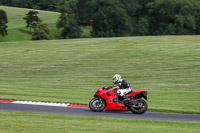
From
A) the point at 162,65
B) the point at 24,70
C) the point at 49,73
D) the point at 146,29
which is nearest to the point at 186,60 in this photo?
the point at 162,65

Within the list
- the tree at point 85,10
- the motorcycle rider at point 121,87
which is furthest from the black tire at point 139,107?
the tree at point 85,10

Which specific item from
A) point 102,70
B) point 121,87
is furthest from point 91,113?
point 102,70

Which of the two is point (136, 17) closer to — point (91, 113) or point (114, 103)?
point (114, 103)

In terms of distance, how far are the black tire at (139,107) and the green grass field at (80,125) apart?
1562 millimetres

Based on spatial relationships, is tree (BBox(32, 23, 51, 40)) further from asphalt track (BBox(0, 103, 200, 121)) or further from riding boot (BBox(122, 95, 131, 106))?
riding boot (BBox(122, 95, 131, 106))

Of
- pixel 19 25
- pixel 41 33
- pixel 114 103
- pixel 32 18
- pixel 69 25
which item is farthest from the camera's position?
pixel 19 25

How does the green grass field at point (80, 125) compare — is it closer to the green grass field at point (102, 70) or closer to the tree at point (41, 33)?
the green grass field at point (102, 70)

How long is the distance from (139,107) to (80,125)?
3.76 m

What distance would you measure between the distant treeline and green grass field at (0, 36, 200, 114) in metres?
30.9

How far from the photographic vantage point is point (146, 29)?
86.2 m

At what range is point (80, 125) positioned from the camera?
1082 cm

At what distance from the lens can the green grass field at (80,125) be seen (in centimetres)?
1005

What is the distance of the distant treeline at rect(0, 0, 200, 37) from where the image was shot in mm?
82875

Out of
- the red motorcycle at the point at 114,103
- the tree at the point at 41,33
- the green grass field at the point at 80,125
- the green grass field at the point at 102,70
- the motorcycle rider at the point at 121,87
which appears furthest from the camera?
the tree at the point at 41,33
